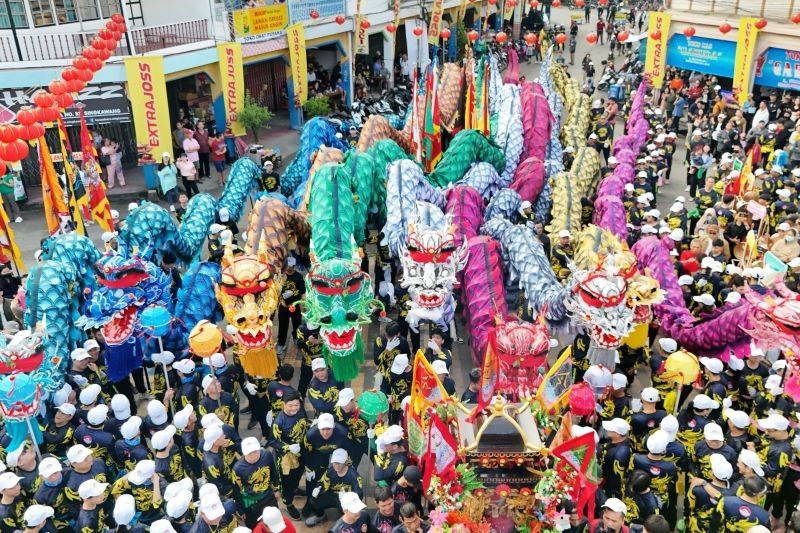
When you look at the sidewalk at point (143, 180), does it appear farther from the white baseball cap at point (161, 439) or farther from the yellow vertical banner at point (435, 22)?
the white baseball cap at point (161, 439)

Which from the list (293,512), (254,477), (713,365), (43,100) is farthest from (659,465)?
(43,100)

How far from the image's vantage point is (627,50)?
1034 inches

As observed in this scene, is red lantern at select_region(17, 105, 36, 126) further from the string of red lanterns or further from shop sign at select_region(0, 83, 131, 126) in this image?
shop sign at select_region(0, 83, 131, 126)

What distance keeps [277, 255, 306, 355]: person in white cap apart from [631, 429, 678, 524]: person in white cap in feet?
14.2

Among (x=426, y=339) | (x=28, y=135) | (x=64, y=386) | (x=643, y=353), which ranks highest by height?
(x=28, y=135)

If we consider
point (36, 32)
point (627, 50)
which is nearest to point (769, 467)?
point (36, 32)

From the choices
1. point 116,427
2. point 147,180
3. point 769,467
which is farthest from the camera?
point 147,180

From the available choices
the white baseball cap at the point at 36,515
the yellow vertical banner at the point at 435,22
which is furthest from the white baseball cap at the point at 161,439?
the yellow vertical banner at the point at 435,22

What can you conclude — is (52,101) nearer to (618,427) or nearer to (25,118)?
(25,118)

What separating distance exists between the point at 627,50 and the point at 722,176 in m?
17.1

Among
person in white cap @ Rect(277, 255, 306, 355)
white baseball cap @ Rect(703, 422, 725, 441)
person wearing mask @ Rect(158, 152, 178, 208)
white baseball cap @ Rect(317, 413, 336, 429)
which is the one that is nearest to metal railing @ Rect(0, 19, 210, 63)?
person wearing mask @ Rect(158, 152, 178, 208)

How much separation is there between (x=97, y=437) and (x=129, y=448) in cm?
29

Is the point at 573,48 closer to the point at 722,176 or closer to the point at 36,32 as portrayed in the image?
the point at 722,176

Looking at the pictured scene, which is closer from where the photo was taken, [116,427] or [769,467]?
[769,467]
